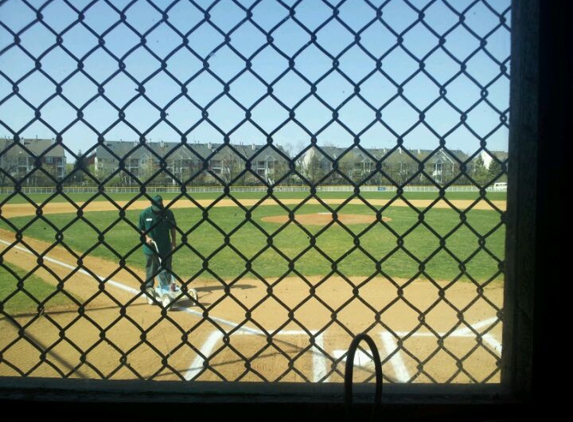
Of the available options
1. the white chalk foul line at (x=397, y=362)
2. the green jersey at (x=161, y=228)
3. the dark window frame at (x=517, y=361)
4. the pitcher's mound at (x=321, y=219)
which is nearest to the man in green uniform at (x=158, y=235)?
the green jersey at (x=161, y=228)

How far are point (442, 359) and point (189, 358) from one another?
9.94 feet

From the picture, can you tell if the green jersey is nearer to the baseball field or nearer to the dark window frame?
the baseball field

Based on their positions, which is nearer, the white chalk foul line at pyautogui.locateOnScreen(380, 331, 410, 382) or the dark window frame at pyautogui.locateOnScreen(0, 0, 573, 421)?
the dark window frame at pyautogui.locateOnScreen(0, 0, 573, 421)

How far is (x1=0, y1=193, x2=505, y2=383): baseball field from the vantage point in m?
1.38

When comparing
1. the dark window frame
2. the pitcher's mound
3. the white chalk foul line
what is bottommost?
the white chalk foul line

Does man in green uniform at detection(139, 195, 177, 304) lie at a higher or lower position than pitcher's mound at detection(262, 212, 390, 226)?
lower

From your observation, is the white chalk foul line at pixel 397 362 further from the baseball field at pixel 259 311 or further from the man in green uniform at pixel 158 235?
the man in green uniform at pixel 158 235

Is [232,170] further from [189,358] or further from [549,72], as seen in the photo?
[189,358]

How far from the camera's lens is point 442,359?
17.9 ft

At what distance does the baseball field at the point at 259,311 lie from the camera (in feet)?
4.52

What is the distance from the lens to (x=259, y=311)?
774cm

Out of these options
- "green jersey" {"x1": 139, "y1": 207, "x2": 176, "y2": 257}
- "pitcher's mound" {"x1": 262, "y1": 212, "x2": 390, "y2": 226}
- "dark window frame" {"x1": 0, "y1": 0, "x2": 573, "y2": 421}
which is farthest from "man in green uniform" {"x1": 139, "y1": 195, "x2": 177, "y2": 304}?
"pitcher's mound" {"x1": 262, "y1": 212, "x2": 390, "y2": 226}

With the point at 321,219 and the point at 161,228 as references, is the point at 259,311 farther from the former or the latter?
the point at 321,219

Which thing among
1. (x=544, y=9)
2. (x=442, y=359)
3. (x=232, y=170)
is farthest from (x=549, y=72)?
(x=442, y=359)
